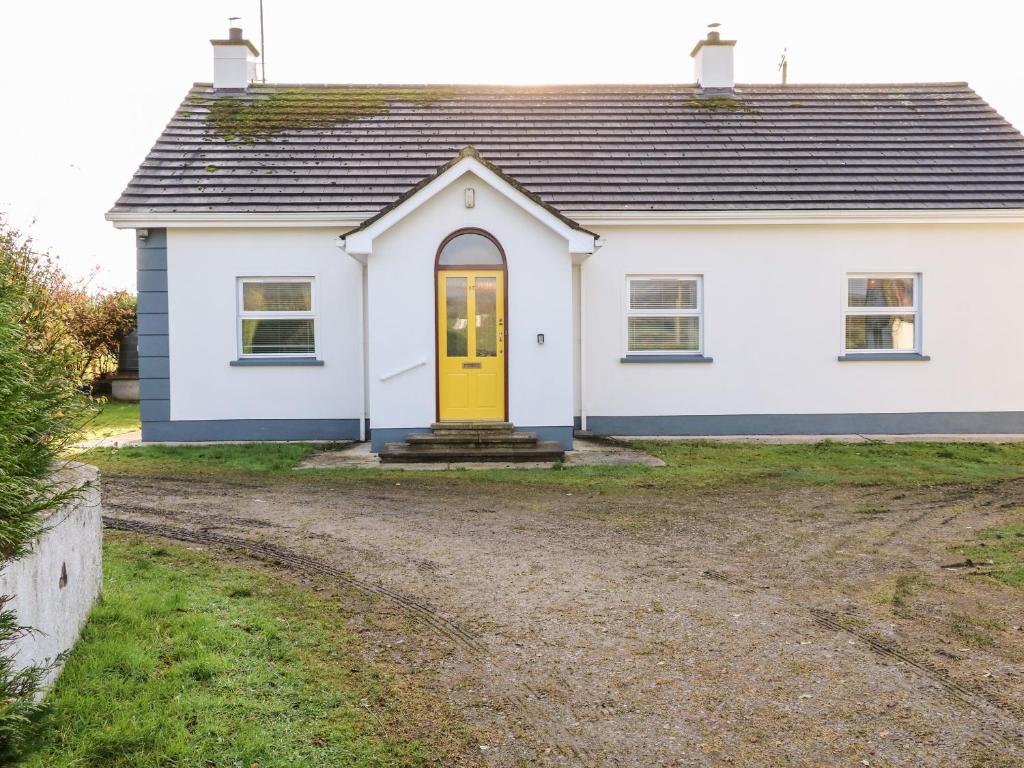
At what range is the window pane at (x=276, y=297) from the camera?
15.0 m

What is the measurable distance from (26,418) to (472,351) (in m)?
9.36

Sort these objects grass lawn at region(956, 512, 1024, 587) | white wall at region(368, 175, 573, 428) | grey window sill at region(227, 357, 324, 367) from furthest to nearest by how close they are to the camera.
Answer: grey window sill at region(227, 357, 324, 367), white wall at region(368, 175, 573, 428), grass lawn at region(956, 512, 1024, 587)

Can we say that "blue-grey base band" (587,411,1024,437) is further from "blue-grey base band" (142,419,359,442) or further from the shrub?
the shrub

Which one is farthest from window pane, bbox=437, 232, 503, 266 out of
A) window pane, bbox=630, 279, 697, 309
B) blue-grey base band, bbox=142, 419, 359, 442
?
blue-grey base band, bbox=142, 419, 359, 442

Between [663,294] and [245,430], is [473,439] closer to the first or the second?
[245,430]

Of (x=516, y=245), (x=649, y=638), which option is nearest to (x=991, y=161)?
(x=516, y=245)

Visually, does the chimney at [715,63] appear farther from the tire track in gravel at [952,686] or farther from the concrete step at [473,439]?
the tire track in gravel at [952,686]

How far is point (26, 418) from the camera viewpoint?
13.9 ft

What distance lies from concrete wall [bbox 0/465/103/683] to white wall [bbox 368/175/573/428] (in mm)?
7805

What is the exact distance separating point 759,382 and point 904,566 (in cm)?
867

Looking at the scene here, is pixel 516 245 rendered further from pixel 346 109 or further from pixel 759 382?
pixel 346 109

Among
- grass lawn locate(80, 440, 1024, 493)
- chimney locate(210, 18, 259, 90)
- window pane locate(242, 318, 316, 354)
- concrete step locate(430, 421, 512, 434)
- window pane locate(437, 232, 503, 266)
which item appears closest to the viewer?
grass lawn locate(80, 440, 1024, 493)

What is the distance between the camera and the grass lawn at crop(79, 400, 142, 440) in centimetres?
1611

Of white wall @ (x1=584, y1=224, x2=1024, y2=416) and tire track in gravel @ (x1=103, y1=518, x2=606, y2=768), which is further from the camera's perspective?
white wall @ (x1=584, y1=224, x2=1024, y2=416)
